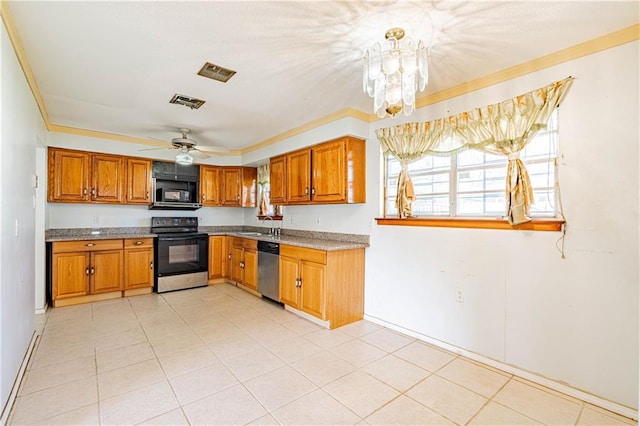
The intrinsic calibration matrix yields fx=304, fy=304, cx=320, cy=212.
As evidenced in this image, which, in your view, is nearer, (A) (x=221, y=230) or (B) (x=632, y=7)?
(B) (x=632, y=7)

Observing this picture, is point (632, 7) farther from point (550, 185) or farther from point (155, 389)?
point (155, 389)

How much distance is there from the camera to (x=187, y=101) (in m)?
3.24

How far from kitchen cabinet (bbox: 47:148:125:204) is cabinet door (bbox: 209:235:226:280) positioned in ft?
5.12

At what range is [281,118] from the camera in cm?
381

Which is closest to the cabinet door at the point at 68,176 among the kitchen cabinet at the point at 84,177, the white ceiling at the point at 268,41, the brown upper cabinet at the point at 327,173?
the kitchen cabinet at the point at 84,177

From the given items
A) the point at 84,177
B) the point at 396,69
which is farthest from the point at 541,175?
the point at 84,177

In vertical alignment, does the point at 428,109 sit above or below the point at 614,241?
above

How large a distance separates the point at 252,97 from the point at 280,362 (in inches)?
101

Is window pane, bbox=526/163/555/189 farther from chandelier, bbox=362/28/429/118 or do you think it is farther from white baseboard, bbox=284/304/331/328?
white baseboard, bbox=284/304/331/328

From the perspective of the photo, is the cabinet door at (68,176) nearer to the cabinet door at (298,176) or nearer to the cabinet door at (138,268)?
the cabinet door at (138,268)

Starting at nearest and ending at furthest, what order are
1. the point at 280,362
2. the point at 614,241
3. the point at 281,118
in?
the point at 614,241 < the point at 280,362 < the point at 281,118

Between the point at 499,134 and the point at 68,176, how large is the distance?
5.35 metres

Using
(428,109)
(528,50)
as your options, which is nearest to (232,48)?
(428,109)

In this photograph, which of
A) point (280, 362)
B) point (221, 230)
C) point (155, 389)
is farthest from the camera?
point (221, 230)
